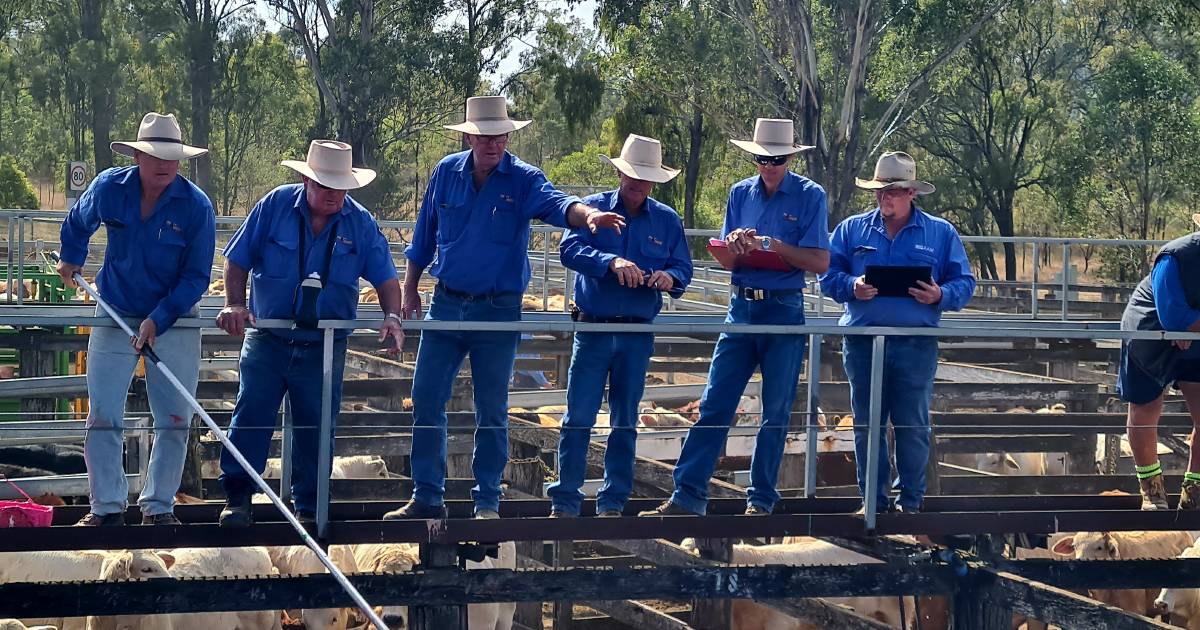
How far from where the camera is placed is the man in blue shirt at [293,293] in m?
6.87

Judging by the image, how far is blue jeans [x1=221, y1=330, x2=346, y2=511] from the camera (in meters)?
6.87

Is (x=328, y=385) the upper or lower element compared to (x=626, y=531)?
upper

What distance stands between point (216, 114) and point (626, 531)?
198 feet

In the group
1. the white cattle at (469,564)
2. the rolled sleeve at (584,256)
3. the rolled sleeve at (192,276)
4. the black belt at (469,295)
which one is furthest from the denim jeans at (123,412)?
the white cattle at (469,564)

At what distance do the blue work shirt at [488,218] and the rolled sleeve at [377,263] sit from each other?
0.22 meters

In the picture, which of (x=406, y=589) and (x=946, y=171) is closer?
(x=406, y=589)

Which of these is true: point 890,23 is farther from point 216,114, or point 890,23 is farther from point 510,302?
point 216,114

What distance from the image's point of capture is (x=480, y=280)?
7.03 meters

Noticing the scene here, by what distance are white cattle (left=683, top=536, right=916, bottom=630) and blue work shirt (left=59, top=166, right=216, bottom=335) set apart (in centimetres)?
405

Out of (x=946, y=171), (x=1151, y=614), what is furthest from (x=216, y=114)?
(x=1151, y=614)

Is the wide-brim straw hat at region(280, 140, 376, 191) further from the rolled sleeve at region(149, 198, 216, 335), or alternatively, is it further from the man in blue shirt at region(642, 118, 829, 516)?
the man in blue shirt at region(642, 118, 829, 516)

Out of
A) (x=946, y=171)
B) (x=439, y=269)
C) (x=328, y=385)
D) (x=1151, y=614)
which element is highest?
(x=946, y=171)

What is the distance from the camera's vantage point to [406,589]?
7.33 metres

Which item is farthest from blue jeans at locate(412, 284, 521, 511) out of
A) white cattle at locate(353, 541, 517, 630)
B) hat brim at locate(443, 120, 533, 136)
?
white cattle at locate(353, 541, 517, 630)
